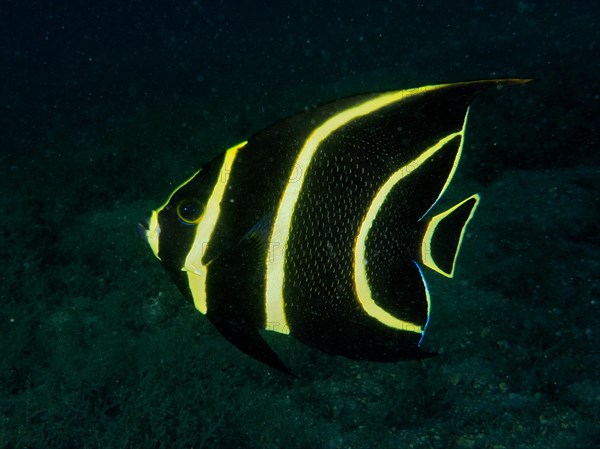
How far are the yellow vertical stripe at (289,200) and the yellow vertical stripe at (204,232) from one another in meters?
0.13

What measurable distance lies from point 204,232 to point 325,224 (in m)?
0.25

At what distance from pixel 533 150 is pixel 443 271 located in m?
6.30

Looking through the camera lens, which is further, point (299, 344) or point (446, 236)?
point (299, 344)

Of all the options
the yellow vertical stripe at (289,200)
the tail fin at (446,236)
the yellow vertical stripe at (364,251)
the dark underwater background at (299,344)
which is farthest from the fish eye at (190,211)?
the dark underwater background at (299,344)

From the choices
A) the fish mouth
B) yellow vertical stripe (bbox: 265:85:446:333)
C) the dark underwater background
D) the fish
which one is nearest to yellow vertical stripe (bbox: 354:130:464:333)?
the fish

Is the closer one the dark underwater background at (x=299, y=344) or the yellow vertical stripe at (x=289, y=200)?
the yellow vertical stripe at (x=289, y=200)

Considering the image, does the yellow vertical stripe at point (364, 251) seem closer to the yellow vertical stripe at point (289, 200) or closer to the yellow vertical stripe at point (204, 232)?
the yellow vertical stripe at point (289, 200)

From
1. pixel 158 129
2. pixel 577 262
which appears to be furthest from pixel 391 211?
pixel 158 129

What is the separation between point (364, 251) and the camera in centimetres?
88

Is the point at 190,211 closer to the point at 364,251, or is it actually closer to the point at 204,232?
the point at 204,232

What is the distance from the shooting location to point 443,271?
3.04 ft

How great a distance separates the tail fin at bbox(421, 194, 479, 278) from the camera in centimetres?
90

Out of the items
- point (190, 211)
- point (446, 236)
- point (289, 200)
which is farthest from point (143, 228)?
point (446, 236)

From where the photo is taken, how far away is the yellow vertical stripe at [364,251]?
871 mm
